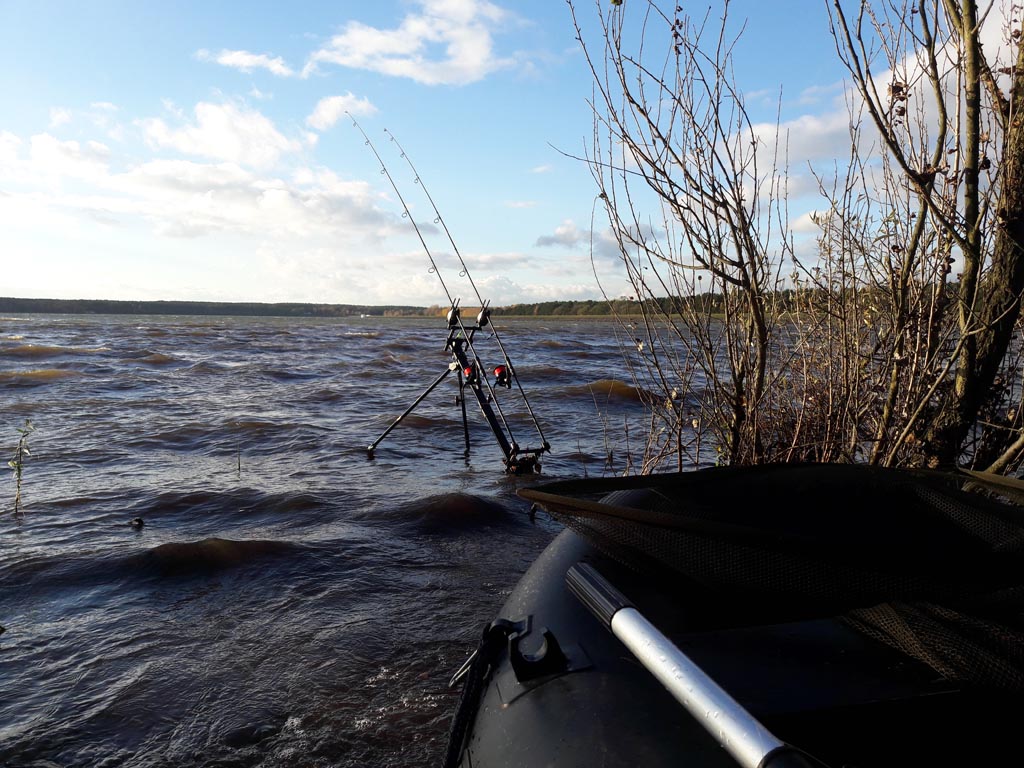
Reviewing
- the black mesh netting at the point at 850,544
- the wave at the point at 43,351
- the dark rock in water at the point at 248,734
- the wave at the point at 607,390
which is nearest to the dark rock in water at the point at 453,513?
the dark rock in water at the point at 248,734

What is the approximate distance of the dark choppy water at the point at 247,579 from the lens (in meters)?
2.98

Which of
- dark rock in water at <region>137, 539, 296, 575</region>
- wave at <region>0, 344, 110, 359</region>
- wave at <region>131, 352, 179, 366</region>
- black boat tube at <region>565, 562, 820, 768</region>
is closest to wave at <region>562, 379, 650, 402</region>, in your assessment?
dark rock in water at <region>137, 539, 296, 575</region>

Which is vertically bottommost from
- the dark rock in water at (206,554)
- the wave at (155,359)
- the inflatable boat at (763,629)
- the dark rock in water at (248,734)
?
the dark rock in water at (248,734)

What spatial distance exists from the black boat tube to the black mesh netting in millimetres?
280

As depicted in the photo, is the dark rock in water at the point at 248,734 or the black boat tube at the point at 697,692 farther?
the dark rock in water at the point at 248,734

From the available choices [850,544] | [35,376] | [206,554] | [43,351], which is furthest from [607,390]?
[43,351]

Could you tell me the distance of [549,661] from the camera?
64.8 inches

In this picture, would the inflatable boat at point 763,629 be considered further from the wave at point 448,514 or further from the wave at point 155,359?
the wave at point 155,359

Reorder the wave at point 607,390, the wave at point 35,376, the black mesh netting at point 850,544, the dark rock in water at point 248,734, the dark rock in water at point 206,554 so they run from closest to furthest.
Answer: the black mesh netting at point 850,544 → the dark rock in water at point 248,734 → the dark rock in water at point 206,554 → the wave at point 35,376 → the wave at point 607,390

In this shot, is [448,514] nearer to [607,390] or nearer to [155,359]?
[607,390]

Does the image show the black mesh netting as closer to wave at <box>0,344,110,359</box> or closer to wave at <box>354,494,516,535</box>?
wave at <box>354,494,516,535</box>

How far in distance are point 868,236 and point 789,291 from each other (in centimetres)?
116

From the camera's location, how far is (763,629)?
151 cm

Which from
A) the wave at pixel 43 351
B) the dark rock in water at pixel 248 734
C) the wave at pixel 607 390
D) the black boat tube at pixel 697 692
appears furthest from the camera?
the wave at pixel 43 351
